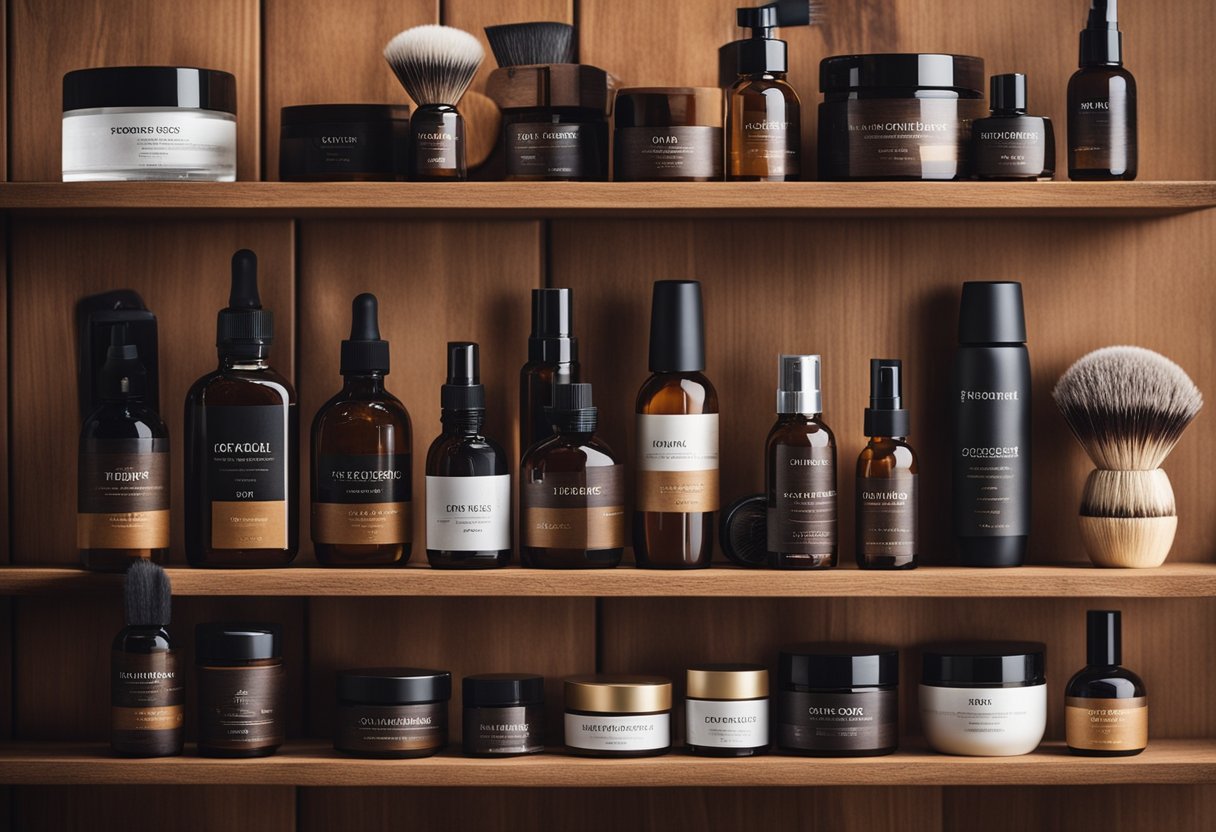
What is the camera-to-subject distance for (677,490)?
98 cm

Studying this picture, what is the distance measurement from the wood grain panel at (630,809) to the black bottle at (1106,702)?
146 mm

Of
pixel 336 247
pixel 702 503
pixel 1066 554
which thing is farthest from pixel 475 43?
pixel 1066 554

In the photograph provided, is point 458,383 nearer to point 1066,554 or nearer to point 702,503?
point 702,503

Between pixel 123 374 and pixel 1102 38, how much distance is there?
0.80 m

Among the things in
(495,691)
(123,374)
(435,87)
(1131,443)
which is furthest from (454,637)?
(1131,443)

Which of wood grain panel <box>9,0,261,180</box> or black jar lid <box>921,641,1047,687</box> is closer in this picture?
black jar lid <box>921,641,1047,687</box>

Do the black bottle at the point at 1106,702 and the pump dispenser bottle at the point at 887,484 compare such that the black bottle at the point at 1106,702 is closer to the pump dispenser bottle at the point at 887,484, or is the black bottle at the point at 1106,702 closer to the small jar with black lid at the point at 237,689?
the pump dispenser bottle at the point at 887,484

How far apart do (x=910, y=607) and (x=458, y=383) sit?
420 mm

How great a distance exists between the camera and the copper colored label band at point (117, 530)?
98 centimetres

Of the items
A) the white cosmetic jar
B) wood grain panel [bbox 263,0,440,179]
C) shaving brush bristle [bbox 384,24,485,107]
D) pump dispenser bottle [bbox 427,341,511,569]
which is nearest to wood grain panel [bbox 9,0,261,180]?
wood grain panel [bbox 263,0,440,179]

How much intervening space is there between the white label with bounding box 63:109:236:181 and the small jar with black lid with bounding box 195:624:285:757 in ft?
1.14

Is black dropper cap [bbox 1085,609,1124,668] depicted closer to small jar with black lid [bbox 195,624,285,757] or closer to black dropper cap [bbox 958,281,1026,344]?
black dropper cap [bbox 958,281,1026,344]

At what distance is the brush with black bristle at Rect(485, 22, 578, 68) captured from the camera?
102 cm

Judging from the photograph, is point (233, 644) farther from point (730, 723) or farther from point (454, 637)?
point (730, 723)
